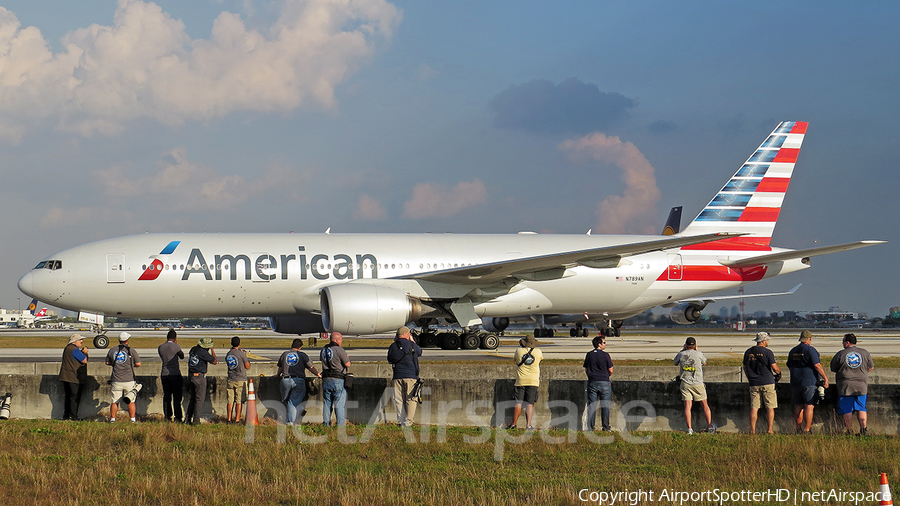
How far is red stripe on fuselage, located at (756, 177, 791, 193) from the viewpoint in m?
30.9

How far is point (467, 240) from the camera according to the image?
26984 millimetres

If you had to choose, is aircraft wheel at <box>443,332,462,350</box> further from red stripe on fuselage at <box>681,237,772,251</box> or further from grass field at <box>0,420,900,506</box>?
grass field at <box>0,420,900,506</box>

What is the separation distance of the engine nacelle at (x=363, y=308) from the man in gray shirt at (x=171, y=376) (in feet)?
28.9

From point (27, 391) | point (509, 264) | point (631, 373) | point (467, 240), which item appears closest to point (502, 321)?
point (467, 240)

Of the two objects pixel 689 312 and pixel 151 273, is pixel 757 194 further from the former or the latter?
pixel 151 273

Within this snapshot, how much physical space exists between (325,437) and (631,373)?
731 cm

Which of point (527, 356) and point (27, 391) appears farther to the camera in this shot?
point (27, 391)

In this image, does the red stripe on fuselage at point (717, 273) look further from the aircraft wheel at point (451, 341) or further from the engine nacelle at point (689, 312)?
the engine nacelle at point (689, 312)

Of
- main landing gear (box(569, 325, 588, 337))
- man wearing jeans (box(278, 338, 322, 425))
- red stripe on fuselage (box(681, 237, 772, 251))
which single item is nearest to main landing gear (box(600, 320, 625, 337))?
main landing gear (box(569, 325, 588, 337))

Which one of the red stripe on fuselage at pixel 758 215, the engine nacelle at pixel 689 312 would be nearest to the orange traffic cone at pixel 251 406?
the red stripe on fuselage at pixel 758 215

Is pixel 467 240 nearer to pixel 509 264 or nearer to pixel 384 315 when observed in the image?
pixel 509 264

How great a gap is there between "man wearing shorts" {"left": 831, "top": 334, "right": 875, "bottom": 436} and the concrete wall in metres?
0.47

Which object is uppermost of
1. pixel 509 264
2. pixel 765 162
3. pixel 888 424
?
pixel 765 162

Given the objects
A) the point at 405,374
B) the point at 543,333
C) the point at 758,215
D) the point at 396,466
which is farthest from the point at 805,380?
the point at 543,333
